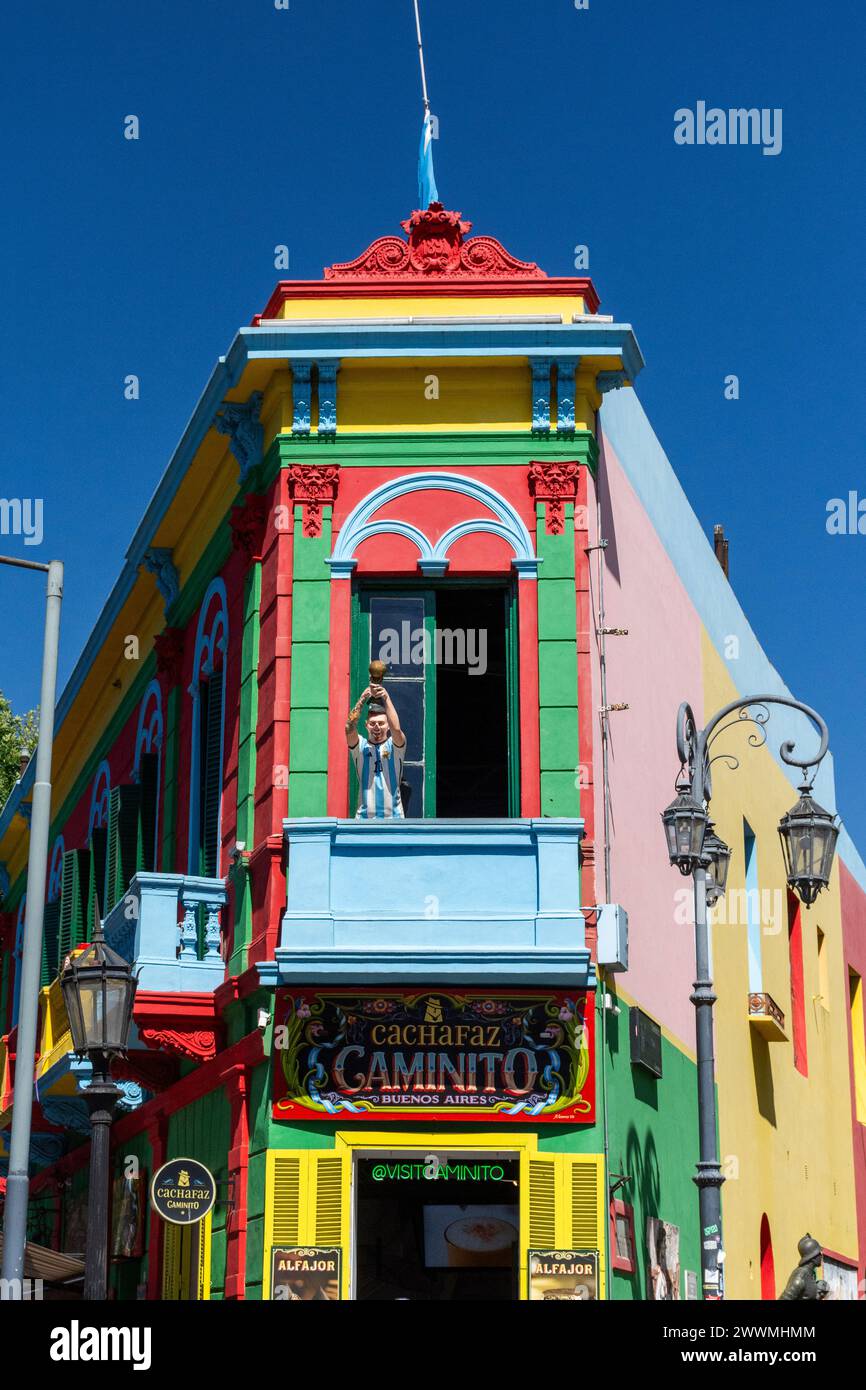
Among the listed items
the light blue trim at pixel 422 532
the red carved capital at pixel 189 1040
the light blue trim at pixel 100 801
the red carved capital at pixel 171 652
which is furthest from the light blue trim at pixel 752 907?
the light blue trim at pixel 422 532

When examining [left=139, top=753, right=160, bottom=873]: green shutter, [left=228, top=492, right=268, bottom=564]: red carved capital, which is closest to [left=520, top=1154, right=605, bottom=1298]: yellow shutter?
[left=228, top=492, right=268, bottom=564]: red carved capital

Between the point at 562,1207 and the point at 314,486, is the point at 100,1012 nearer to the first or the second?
the point at 562,1207

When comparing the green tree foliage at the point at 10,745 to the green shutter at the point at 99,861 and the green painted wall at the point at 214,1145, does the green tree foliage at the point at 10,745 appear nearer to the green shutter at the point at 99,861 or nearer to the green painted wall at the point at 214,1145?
the green shutter at the point at 99,861

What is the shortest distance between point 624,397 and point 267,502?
410cm

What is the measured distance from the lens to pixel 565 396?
17.7 meters

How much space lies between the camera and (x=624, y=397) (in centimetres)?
2014

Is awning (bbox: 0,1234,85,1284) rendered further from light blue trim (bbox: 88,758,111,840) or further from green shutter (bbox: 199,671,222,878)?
light blue trim (bbox: 88,758,111,840)

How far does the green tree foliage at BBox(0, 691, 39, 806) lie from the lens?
41969 millimetres

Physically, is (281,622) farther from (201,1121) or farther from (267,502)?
(201,1121)

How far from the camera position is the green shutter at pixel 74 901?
26.5 meters

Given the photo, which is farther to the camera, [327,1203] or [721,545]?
[721,545]

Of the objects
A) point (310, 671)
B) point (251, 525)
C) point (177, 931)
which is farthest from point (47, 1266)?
point (251, 525)

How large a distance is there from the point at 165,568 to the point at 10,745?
21308mm
